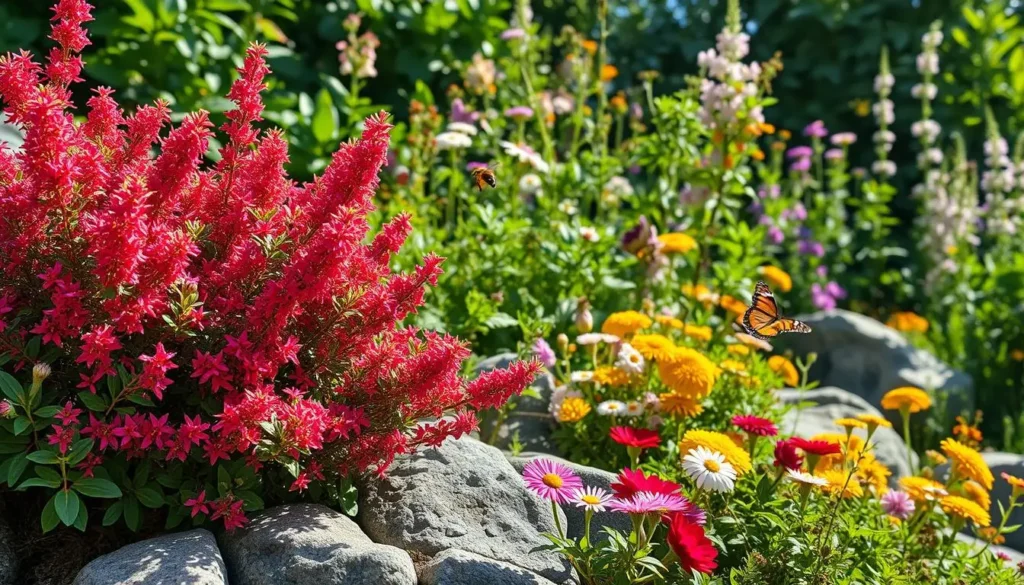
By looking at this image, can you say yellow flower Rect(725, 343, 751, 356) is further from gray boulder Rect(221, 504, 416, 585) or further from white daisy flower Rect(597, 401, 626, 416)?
gray boulder Rect(221, 504, 416, 585)

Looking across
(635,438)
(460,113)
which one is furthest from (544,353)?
(460,113)

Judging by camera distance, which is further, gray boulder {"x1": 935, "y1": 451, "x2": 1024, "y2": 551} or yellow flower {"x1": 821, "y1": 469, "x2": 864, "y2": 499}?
gray boulder {"x1": 935, "y1": 451, "x2": 1024, "y2": 551}

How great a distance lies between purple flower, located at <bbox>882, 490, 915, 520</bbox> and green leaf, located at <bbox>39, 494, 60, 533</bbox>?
2.17 m

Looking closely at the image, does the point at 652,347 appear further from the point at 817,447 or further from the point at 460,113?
the point at 460,113

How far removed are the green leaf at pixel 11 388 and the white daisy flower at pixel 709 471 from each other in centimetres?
138

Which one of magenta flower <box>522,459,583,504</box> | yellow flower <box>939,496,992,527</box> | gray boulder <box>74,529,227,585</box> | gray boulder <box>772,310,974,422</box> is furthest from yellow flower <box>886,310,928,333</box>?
gray boulder <box>74,529,227,585</box>

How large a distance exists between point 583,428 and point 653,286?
1.35 meters

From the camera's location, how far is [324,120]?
4258 millimetres

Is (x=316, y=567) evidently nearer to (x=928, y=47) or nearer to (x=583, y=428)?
(x=583, y=428)

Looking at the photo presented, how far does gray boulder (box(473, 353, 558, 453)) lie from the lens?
3.06 m

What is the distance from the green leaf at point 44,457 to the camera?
181 cm

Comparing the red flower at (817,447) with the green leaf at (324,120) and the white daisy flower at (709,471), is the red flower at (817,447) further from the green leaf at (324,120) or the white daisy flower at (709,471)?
the green leaf at (324,120)

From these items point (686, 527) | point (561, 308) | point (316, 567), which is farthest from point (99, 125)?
point (561, 308)

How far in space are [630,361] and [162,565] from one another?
146cm
